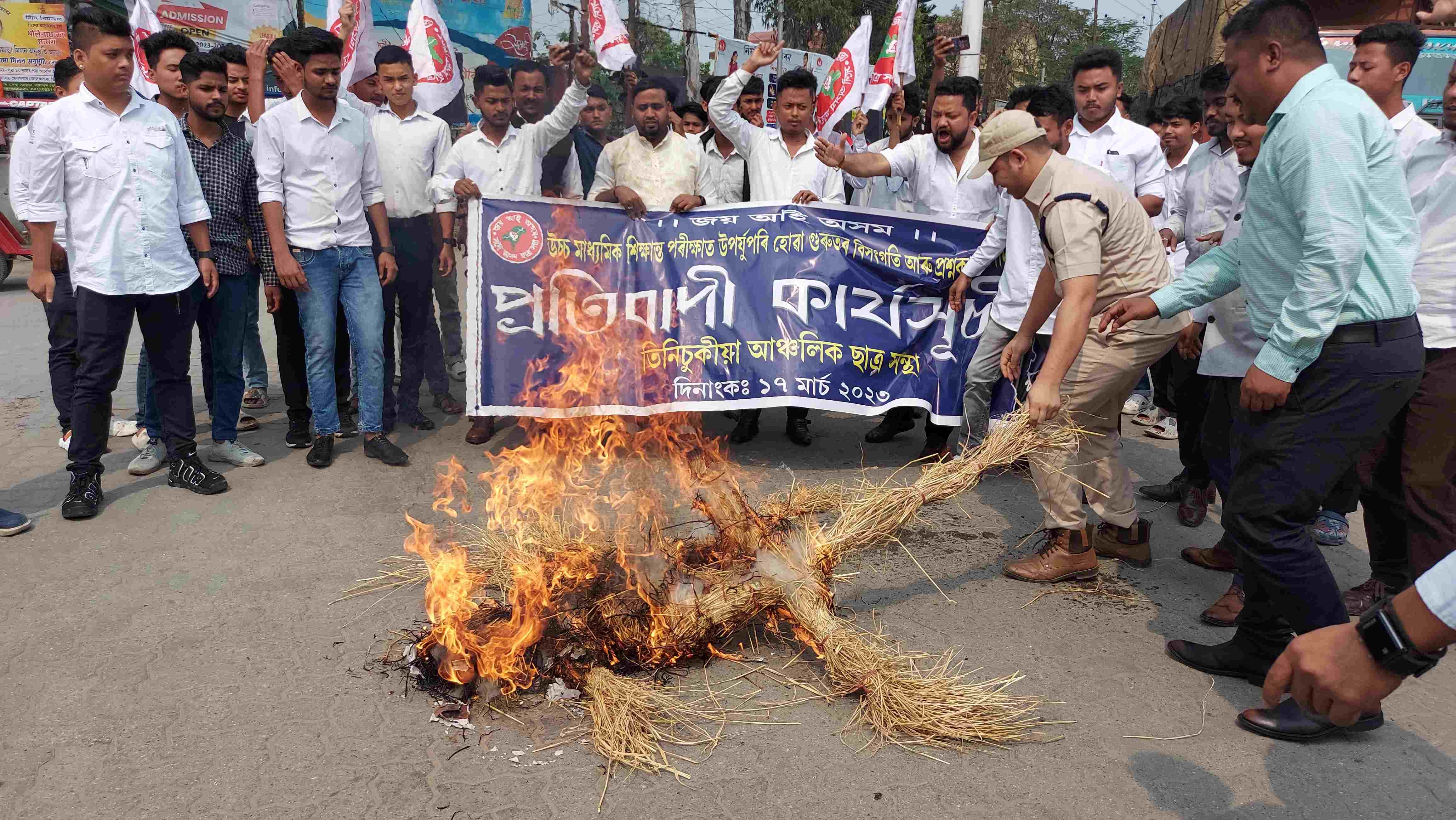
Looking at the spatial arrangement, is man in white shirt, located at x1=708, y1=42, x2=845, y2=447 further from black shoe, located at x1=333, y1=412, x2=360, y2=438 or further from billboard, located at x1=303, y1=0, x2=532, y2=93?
billboard, located at x1=303, y1=0, x2=532, y2=93

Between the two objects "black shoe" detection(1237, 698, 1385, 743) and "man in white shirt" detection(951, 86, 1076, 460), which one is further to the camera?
"man in white shirt" detection(951, 86, 1076, 460)

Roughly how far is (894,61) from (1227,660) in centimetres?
637

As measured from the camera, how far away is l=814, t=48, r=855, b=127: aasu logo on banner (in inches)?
327

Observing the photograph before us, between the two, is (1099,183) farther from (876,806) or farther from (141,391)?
(141,391)

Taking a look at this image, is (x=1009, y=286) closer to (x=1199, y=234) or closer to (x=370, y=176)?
(x=1199, y=234)

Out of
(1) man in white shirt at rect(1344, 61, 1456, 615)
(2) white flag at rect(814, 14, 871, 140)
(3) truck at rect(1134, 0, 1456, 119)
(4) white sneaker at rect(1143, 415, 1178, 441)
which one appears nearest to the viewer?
(1) man in white shirt at rect(1344, 61, 1456, 615)

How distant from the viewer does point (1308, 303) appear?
2.88m

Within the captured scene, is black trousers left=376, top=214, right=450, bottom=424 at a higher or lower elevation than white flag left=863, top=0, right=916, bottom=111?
lower

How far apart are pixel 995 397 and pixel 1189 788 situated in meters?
3.27

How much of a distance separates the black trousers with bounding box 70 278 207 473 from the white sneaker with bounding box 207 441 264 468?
35cm

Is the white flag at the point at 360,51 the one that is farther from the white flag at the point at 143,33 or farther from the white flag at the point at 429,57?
the white flag at the point at 143,33

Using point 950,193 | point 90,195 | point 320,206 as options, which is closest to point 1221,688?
point 950,193

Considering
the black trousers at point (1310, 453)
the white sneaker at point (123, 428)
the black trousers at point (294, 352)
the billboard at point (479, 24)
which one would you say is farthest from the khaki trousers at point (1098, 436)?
the billboard at point (479, 24)

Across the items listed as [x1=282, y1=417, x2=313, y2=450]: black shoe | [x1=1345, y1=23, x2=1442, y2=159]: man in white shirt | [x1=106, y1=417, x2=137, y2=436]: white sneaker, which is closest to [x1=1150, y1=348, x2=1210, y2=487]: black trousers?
[x1=1345, y1=23, x2=1442, y2=159]: man in white shirt
